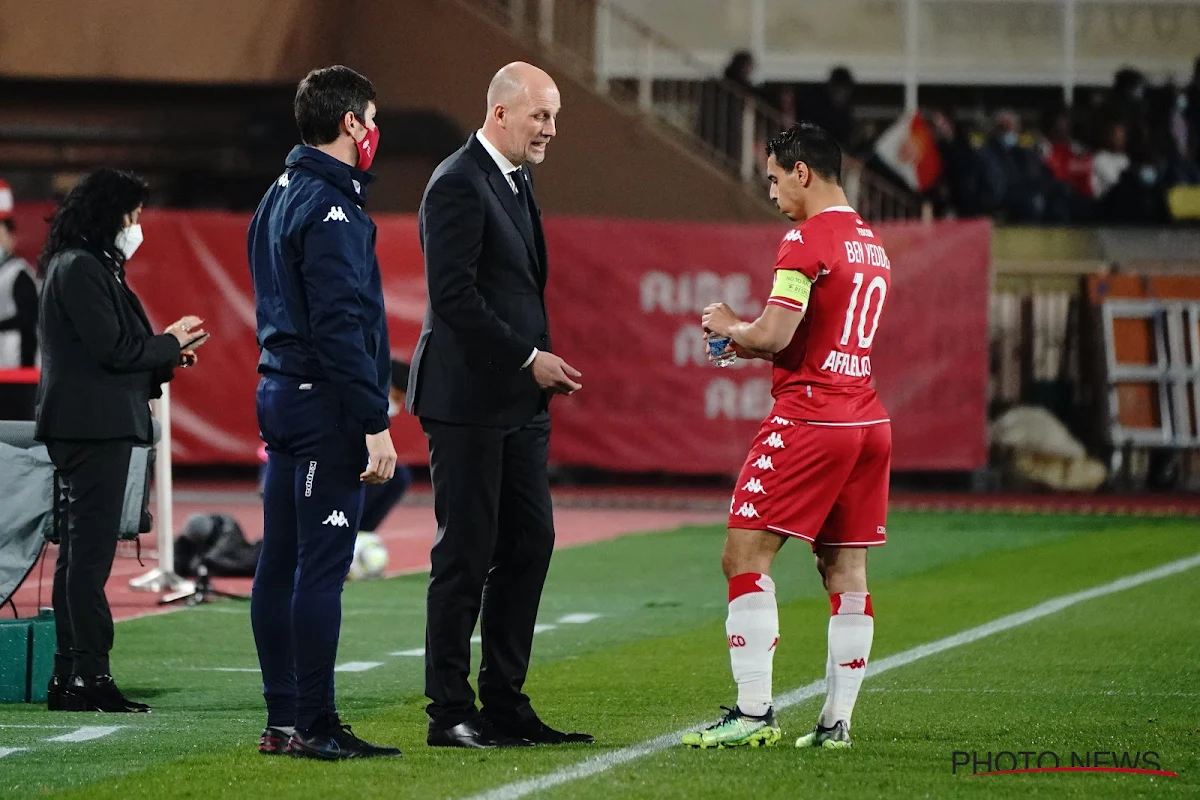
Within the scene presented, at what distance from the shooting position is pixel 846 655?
22.5ft

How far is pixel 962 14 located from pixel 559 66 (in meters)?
8.66

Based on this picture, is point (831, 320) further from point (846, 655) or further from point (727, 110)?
point (727, 110)

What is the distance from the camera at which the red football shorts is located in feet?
22.1

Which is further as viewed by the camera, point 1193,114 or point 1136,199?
point 1193,114

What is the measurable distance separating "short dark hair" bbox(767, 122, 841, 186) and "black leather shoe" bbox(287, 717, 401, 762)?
2.46 metres

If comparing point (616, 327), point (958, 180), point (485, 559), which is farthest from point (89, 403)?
point (958, 180)

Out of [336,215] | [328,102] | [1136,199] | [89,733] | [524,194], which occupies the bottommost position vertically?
[89,733]

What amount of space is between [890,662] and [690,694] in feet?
4.64

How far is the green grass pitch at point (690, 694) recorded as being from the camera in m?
6.25

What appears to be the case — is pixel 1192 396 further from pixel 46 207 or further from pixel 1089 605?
pixel 46 207

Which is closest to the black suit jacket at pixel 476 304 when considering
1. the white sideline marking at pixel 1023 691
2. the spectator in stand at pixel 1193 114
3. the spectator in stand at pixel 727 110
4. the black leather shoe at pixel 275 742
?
the black leather shoe at pixel 275 742

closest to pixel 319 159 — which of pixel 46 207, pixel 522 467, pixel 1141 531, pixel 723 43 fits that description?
pixel 522 467

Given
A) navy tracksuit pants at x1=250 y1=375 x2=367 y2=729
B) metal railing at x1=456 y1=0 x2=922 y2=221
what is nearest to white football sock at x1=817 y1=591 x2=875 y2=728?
navy tracksuit pants at x1=250 y1=375 x2=367 y2=729

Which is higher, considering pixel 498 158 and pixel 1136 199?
pixel 1136 199
